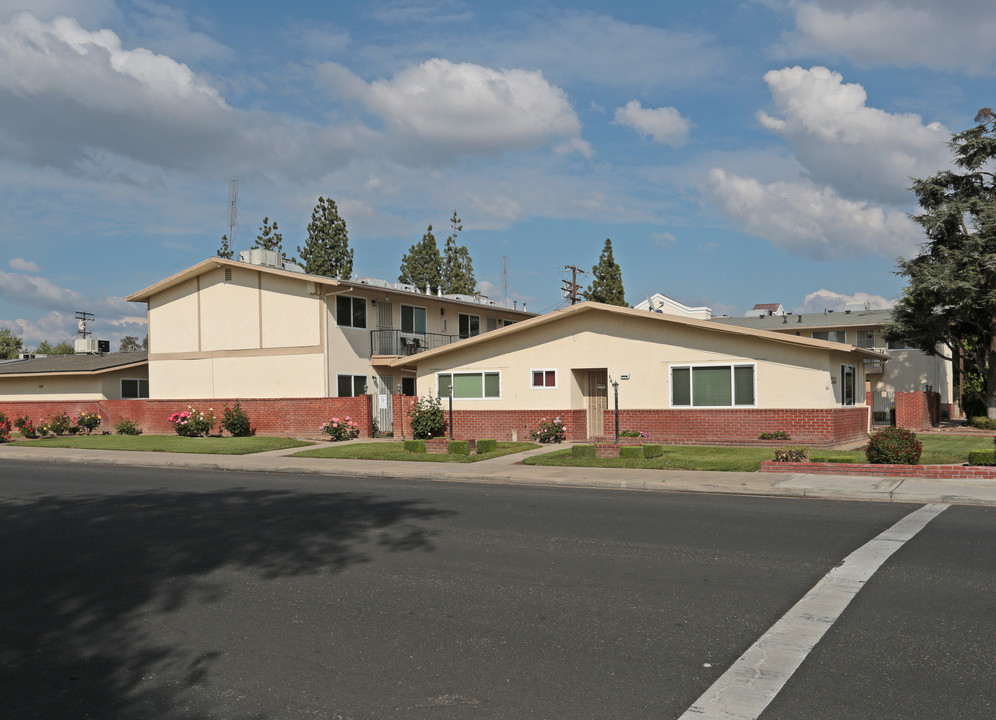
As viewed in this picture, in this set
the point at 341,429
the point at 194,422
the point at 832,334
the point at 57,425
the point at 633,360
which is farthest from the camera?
the point at 832,334

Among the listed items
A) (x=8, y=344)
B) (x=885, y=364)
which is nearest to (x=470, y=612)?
(x=885, y=364)

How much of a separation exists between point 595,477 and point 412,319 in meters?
21.6

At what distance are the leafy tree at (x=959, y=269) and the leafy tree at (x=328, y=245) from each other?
42.1 meters

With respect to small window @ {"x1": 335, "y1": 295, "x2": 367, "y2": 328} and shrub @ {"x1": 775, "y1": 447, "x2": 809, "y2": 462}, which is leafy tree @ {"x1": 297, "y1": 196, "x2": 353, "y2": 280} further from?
shrub @ {"x1": 775, "y1": 447, "x2": 809, "y2": 462}

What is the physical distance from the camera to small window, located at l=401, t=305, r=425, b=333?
37500 mm

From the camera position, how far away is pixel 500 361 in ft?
96.0

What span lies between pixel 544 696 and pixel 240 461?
19511 mm

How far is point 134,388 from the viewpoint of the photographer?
135 ft

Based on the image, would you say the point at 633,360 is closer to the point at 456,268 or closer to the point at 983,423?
the point at 983,423

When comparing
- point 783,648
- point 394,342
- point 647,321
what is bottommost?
point 783,648

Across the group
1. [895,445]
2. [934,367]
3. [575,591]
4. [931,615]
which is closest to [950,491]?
[895,445]

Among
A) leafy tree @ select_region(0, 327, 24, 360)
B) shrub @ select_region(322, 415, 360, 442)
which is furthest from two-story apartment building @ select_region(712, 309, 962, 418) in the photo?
leafy tree @ select_region(0, 327, 24, 360)

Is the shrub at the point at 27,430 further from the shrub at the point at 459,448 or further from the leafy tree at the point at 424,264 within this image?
the leafy tree at the point at 424,264

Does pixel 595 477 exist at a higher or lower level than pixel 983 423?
lower
